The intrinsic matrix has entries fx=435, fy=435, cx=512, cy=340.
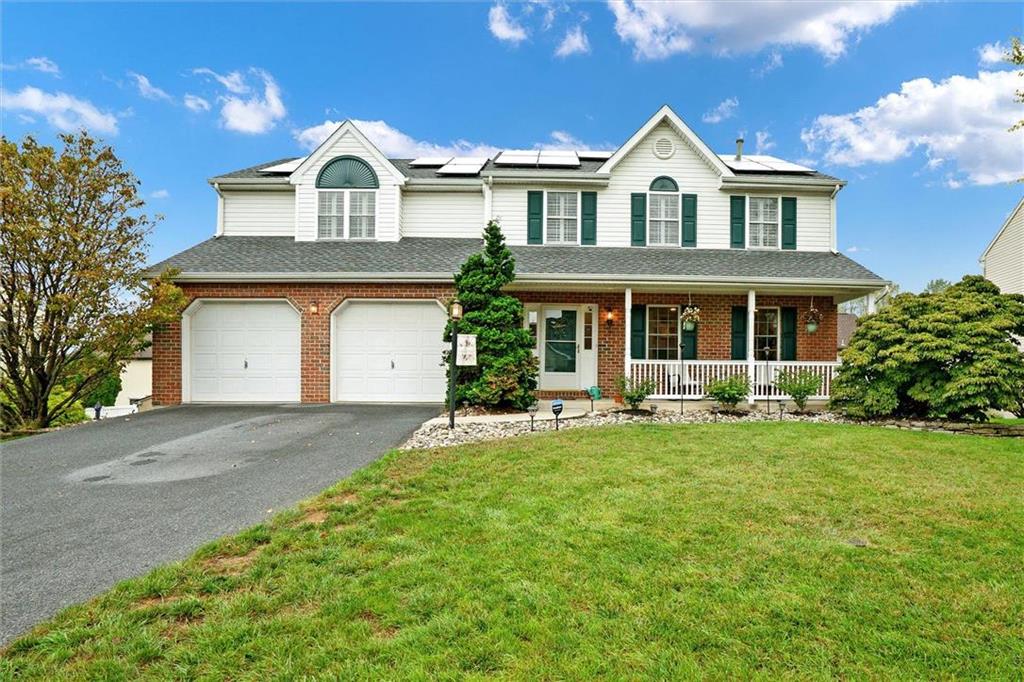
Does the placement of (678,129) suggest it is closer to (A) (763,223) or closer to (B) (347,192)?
(A) (763,223)

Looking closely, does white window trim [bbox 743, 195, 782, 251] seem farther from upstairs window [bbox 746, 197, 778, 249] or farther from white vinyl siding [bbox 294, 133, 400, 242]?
white vinyl siding [bbox 294, 133, 400, 242]

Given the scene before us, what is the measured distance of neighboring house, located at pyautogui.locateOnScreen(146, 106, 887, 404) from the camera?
33.8ft

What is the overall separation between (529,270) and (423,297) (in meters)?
2.63

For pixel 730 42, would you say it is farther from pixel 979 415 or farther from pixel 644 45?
pixel 979 415

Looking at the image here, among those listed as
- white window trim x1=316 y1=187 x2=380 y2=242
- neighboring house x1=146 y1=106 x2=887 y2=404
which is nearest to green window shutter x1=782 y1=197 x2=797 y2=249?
neighboring house x1=146 y1=106 x2=887 y2=404

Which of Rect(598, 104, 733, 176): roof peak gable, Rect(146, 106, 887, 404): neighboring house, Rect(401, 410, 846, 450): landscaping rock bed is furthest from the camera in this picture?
Rect(598, 104, 733, 176): roof peak gable

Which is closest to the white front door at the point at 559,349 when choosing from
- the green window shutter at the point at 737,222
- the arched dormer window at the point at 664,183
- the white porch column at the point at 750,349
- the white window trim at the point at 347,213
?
the white porch column at the point at 750,349

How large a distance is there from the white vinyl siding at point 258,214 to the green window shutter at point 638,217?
30.9ft

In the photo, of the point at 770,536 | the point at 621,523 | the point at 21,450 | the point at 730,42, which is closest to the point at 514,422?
the point at 621,523

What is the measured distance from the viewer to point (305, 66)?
648 inches

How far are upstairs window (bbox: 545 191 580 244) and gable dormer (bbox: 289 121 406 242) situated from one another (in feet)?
13.6

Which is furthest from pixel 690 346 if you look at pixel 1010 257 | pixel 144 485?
pixel 1010 257

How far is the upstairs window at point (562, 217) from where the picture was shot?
11789mm

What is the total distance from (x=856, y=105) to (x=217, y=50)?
2086 cm
